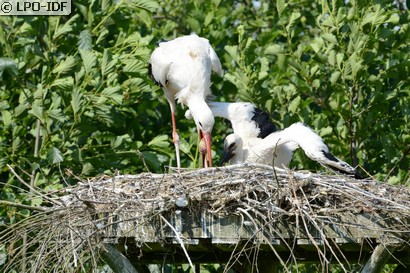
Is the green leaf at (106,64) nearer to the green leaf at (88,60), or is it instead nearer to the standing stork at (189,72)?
the green leaf at (88,60)

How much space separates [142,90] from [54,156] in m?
1.23

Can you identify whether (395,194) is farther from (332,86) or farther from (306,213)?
(332,86)

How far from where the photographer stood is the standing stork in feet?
30.8

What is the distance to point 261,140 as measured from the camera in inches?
350

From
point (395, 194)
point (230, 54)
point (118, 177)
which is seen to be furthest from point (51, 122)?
point (395, 194)

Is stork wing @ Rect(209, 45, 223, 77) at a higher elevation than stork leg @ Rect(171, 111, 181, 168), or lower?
higher

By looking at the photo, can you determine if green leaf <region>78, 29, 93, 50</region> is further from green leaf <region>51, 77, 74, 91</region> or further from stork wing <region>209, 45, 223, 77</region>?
stork wing <region>209, 45, 223, 77</region>

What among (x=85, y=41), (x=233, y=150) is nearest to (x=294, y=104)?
(x=233, y=150)

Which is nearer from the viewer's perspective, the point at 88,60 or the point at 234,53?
the point at 88,60

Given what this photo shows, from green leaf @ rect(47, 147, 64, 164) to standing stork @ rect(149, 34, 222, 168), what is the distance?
3.44 ft

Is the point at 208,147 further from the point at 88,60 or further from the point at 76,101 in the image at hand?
the point at 88,60

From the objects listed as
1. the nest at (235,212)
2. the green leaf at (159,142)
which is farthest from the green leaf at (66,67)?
the nest at (235,212)

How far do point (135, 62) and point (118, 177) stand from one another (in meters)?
2.66

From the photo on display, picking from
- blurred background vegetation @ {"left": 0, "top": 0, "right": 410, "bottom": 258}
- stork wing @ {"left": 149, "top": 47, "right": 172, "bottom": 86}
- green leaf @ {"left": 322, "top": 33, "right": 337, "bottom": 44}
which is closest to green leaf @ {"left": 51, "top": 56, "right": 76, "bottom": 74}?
blurred background vegetation @ {"left": 0, "top": 0, "right": 410, "bottom": 258}
